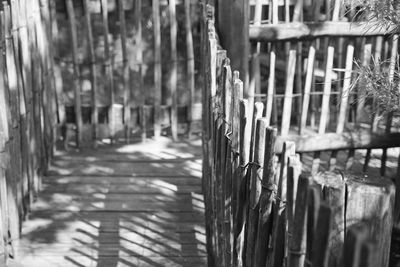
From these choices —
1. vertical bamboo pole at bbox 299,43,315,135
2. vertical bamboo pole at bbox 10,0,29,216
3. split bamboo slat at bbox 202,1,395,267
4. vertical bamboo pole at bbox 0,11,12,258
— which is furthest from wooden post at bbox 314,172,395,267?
vertical bamboo pole at bbox 299,43,315,135

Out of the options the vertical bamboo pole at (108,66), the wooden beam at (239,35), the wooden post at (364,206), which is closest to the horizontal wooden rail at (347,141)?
the wooden beam at (239,35)

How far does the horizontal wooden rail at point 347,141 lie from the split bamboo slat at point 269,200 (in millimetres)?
833

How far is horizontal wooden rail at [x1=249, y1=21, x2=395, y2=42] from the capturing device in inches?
166

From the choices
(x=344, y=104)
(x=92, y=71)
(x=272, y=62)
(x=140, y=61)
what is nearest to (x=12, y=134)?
Result: (x=92, y=71)

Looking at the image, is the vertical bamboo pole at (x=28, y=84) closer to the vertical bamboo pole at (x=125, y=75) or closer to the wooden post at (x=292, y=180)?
the vertical bamboo pole at (x=125, y=75)

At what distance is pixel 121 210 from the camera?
170 inches

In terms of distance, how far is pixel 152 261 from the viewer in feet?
12.2

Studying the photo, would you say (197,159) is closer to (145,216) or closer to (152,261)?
(145,216)

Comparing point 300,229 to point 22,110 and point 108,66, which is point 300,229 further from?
point 108,66

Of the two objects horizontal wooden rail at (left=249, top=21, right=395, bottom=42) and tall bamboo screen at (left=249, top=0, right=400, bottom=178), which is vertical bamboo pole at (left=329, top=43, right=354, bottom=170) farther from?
horizontal wooden rail at (left=249, top=21, right=395, bottom=42)

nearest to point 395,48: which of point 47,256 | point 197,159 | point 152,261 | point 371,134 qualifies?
point 371,134

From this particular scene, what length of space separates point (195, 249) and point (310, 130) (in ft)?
4.88

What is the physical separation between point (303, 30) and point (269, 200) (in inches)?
94.0

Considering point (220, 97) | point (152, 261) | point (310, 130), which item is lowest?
point (152, 261)
